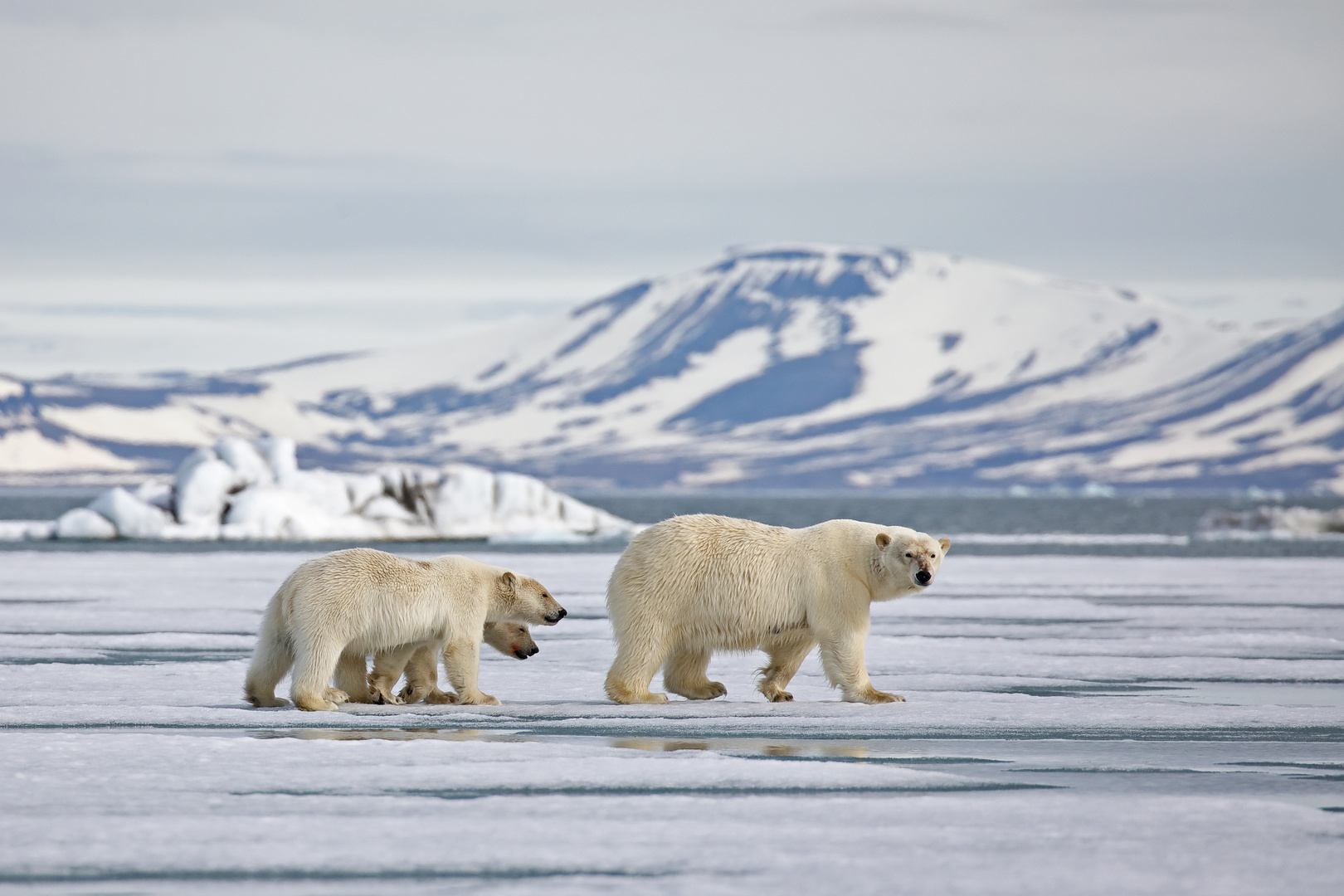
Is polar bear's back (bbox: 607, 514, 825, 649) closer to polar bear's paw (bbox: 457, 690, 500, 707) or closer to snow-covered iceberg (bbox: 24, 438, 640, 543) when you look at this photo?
polar bear's paw (bbox: 457, 690, 500, 707)

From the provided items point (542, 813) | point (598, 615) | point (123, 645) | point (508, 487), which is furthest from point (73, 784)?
point (508, 487)

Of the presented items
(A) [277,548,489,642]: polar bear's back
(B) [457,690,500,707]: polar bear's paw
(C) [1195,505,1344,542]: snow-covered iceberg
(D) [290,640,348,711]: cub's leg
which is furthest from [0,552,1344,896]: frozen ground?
(C) [1195,505,1344,542]: snow-covered iceberg

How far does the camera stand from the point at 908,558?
1196 cm

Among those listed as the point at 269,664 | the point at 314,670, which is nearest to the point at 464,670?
the point at 314,670

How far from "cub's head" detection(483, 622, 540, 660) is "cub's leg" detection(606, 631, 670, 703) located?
843 millimetres

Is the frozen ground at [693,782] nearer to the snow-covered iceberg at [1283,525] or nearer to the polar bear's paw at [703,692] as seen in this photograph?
the polar bear's paw at [703,692]

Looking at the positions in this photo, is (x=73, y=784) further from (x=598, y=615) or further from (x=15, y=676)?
(x=598, y=615)

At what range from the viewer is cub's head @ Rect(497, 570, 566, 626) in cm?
1239

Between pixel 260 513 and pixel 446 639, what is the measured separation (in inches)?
1734

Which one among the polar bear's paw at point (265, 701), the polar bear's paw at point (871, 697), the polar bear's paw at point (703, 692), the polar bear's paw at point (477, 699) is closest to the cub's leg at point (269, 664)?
the polar bear's paw at point (265, 701)

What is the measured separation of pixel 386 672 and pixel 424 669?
1.11 ft

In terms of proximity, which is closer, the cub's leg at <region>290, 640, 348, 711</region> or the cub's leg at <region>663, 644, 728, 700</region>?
the cub's leg at <region>290, 640, 348, 711</region>

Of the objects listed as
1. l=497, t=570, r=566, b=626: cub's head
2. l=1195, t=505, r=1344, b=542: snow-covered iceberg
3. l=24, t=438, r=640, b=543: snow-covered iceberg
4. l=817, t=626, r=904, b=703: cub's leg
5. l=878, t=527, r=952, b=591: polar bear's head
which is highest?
l=1195, t=505, r=1344, b=542: snow-covered iceberg

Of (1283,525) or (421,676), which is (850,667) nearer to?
(421,676)
